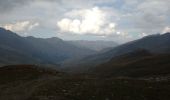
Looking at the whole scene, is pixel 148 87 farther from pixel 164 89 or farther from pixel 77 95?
pixel 77 95

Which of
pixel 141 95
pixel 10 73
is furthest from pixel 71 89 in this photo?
pixel 10 73

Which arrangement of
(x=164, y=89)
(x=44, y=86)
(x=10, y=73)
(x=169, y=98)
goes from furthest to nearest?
(x=10, y=73) < (x=44, y=86) < (x=164, y=89) < (x=169, y=98)

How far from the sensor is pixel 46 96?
34812 mm

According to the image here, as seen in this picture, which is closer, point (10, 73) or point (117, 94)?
point (117, 94)

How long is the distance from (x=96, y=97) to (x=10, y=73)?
3368 centimetres

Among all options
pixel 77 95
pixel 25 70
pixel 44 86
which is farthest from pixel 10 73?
pixel 77 95

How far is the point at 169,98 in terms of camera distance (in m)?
33.4

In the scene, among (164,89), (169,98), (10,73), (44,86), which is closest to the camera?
(169,98)

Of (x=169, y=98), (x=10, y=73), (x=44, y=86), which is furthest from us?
(x=10, y=73)

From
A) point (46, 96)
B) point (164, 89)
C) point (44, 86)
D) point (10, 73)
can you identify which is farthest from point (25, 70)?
point (164, 89)

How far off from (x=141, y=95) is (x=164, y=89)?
4780mm

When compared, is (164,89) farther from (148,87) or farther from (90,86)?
(90,86)

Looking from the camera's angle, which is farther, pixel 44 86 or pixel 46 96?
pixel 44 86

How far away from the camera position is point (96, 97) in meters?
33.5
